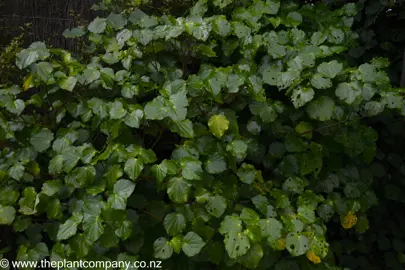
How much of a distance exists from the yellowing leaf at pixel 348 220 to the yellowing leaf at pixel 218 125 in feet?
2.44

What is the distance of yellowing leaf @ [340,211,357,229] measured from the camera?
6.21 feet

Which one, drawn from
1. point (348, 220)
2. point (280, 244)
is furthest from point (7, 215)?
point (348, 220)

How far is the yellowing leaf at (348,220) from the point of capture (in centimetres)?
189

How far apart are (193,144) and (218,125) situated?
126mm

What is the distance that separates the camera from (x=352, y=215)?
1905mm

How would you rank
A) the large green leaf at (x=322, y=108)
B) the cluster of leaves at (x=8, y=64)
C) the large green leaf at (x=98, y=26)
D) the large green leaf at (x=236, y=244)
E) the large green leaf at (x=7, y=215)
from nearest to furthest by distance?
the large green leaf at (x=236, y=244)
the large green leaf at (x=7, y=215)
the large green leaf at (x=322, y=108)
the large green leaf at (x=98, y=26)
the cluster of leaves at (x=8, y=64)

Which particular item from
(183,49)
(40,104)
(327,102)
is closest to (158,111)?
(183,49)

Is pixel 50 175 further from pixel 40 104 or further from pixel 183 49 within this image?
pixel 183 49

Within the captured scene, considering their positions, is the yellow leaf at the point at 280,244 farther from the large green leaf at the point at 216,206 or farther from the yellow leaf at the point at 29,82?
the yellow leaf at the point at 29,82

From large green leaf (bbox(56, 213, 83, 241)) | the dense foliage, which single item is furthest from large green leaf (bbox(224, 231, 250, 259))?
large green leaf (bbox(56, 213, 83, 241))

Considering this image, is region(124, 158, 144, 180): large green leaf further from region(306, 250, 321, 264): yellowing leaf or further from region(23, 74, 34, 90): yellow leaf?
region(306, 250, 321, 264): yellowing leaf

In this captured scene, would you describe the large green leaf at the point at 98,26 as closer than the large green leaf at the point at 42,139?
No

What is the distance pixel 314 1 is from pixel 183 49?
3.88 ft

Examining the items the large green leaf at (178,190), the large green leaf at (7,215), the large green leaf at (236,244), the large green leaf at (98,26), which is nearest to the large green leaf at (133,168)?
the large green leaf at (178,190)
